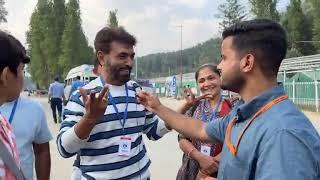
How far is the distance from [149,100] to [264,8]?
44979 mm

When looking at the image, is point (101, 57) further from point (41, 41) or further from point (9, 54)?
point (41, 41)

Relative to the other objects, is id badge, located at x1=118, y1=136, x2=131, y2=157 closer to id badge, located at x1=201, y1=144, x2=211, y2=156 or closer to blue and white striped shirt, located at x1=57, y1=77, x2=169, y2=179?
blue and white striped shirt, located at x1=57, y1=77, x2=169, y2=179

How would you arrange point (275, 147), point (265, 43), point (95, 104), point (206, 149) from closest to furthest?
point (275, 147), point (265, 43), point (95, 104), point (206, 149)

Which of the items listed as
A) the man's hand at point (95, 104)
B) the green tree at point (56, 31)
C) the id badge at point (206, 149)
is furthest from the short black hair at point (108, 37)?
the green tree at point (56, 31)

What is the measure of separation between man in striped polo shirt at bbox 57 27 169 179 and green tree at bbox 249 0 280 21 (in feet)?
145

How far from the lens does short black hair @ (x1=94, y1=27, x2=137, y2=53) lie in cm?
342

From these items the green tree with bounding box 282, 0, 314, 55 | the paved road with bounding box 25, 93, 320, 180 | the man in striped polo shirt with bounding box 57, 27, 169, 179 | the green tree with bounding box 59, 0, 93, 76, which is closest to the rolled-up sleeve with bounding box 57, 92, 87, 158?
the man in striped polo shirt with bounding box 57, 27, 169, 179

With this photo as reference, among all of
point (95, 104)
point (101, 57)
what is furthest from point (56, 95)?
point (95, 104)

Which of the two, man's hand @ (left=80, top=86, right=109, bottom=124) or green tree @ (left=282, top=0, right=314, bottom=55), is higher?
green tree @ (left=282, top=0, right=314, bottom=55)

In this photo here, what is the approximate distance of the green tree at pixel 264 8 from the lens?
152 feet

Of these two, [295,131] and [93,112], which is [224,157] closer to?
[295,131]

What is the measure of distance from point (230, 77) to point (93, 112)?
0.93 meters

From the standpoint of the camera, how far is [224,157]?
7.26ft

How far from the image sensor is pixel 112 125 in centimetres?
325
